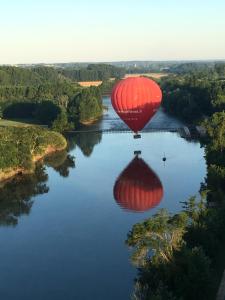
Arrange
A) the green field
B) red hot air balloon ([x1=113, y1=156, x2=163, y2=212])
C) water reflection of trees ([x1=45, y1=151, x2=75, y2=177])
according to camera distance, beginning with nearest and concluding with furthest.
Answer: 1. red hot air balloon ([x1=113, y1=156, x2=163, y2=212])
2. water reflection of trees ([x1=45, y1=151, x2=75, y2=177])
3. the green field

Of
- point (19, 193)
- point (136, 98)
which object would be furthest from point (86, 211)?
point (136, 98)

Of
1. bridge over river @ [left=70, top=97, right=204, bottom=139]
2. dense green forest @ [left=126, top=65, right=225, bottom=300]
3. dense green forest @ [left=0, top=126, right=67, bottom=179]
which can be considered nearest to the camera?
dense green forest @ [left=126, top=65, right=225, bottom=300]

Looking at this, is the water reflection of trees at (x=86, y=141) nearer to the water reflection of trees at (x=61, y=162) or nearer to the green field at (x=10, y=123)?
the water reflection of trees at (x=61, y=162)

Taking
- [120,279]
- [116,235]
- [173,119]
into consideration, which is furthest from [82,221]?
[173,119]

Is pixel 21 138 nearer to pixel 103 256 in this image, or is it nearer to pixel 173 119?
pixel 103 256

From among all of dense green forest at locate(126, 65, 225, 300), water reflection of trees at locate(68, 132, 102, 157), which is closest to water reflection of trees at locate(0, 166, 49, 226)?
water reflection of trees at locate(68, 132, 102, 157)

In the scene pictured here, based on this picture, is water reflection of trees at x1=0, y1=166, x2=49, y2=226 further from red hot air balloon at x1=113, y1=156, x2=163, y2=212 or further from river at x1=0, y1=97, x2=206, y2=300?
red hot air balloon at x1=113, y1=156, x2=163, y2=212
